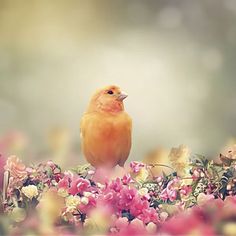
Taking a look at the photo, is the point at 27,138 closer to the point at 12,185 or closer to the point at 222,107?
the point at 12,185

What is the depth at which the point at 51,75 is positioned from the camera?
72.6 inches

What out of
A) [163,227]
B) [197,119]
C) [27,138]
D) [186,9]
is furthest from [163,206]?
[186,9]

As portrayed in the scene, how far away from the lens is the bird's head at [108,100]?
5.97 feet

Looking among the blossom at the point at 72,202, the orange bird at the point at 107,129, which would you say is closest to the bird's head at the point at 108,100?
the orange bird at the point at 107,129

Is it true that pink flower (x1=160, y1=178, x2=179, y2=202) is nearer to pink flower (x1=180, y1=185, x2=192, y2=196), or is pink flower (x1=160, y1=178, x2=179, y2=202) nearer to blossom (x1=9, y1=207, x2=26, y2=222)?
pink flower (x1=180, y1=185, x2=192, y2=196)

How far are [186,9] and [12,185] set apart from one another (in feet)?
2.03

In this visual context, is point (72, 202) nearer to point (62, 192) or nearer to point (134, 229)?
point (62, 192)

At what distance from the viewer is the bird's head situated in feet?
5.97

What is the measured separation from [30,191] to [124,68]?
15.5 inches

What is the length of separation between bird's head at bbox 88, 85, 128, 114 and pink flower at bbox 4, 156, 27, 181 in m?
0.22

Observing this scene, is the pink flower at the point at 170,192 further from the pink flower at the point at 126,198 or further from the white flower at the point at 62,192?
the white flower at the point at 62,192

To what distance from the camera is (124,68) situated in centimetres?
185

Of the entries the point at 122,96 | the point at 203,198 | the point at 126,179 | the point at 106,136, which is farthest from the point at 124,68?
the point at 203,198

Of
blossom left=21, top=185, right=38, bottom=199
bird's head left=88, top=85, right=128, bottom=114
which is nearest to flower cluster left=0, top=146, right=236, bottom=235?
blossom left=21, top=185, right=38, bottom=199
